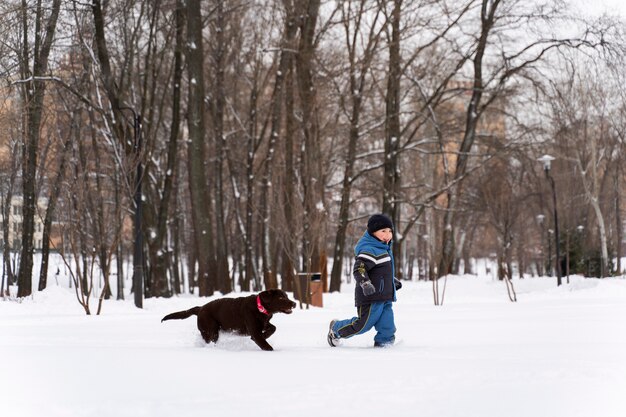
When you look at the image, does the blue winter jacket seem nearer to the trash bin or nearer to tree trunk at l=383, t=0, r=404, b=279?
the trash bin

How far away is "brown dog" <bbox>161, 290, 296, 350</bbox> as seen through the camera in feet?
23.1

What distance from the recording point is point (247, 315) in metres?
7.07

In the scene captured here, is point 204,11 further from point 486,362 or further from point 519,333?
point 486,362

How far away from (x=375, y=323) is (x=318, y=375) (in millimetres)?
2381

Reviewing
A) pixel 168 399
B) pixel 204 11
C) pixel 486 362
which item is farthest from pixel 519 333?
pixel 204 11

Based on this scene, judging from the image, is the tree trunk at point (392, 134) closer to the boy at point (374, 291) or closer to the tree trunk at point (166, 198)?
the tree trunk at point (166, 198)

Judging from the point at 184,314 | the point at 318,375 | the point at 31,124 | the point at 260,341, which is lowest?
the point at 318,375

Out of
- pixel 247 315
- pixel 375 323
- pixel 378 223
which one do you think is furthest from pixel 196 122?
pixel 247 315

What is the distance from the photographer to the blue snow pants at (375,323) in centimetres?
759

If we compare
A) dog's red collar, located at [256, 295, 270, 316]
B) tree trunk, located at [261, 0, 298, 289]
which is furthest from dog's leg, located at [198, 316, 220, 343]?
tree trunk, located at [261, 0, 298, 289]

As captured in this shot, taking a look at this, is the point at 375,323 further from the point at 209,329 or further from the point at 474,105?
the point at 474,105

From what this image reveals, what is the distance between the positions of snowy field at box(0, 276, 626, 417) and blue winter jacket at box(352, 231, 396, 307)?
1.77 feet

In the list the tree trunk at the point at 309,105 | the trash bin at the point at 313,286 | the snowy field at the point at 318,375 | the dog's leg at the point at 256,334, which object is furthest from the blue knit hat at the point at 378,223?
the tree trunk at the point at 309,105

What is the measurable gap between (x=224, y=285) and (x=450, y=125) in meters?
11.8
